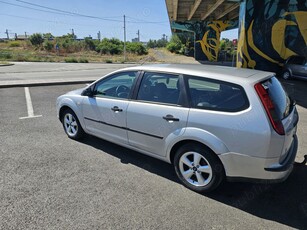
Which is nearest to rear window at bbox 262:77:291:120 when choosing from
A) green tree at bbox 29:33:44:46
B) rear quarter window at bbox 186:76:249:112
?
rear quarter window at bbox 186:76:249:112

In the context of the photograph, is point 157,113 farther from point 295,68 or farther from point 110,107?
point 295,68

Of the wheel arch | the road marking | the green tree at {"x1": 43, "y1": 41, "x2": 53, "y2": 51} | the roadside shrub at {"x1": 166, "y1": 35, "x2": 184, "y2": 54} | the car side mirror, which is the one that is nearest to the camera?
the wheel arch

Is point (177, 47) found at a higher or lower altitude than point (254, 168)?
higher

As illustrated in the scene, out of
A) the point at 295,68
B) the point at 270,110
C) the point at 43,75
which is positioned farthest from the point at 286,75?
the point at 43,75

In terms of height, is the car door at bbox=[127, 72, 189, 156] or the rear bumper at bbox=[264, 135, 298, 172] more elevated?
the car door at bbox=[127, 72, 189, 156]

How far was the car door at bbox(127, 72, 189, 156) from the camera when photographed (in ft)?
9.80

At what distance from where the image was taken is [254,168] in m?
2.57

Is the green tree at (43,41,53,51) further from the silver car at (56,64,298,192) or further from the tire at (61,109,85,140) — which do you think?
the silver car at (56,64,298,192)

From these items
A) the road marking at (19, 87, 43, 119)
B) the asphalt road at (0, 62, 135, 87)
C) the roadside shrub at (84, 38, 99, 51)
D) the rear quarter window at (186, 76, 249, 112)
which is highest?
the roadside shrub at (84, 38, 99, 51)

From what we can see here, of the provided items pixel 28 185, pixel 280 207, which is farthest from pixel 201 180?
pixel 28 185

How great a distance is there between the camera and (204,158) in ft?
9.38

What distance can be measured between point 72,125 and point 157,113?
217 centimetres

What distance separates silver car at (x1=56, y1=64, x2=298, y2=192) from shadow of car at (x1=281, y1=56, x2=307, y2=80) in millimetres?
11727

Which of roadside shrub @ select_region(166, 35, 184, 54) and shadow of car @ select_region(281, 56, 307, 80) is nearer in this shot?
shadow of car @ select_region(281, 56, 307, 80)
